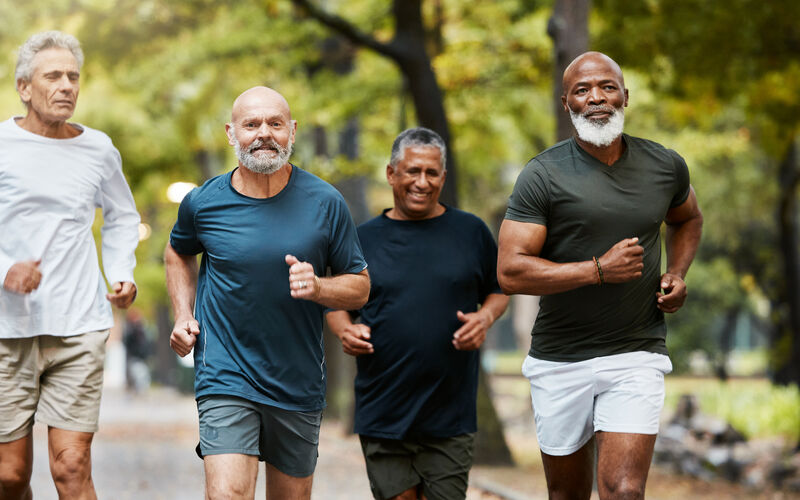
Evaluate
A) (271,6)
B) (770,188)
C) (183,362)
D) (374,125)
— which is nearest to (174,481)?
(271,6)

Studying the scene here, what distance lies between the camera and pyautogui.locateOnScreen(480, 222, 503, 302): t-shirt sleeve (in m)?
6.54

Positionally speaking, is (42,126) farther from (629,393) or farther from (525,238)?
(629,393)

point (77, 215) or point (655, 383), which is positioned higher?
point (77, 215)

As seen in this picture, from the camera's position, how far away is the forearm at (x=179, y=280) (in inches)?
217

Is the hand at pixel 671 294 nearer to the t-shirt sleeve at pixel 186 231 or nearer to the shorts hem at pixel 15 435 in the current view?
the t-shirt sleeve at pixel 186 231

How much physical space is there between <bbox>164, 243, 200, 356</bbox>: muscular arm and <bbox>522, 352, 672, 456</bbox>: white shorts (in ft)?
5.32

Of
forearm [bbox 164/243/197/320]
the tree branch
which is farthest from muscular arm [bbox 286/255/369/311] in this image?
the tree branch

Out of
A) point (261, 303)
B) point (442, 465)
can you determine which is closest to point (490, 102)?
point (442, 465)

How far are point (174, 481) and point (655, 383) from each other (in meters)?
8.27

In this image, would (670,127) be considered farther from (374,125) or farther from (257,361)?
(257,361)

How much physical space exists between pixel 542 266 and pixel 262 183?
130 centimetres

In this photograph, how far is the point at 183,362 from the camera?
35375 mm

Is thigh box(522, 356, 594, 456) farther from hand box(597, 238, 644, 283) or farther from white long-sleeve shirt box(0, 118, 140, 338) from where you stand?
white long-sleeve shirt box(0, 118, 140, 338)

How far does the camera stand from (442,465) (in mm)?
6348
